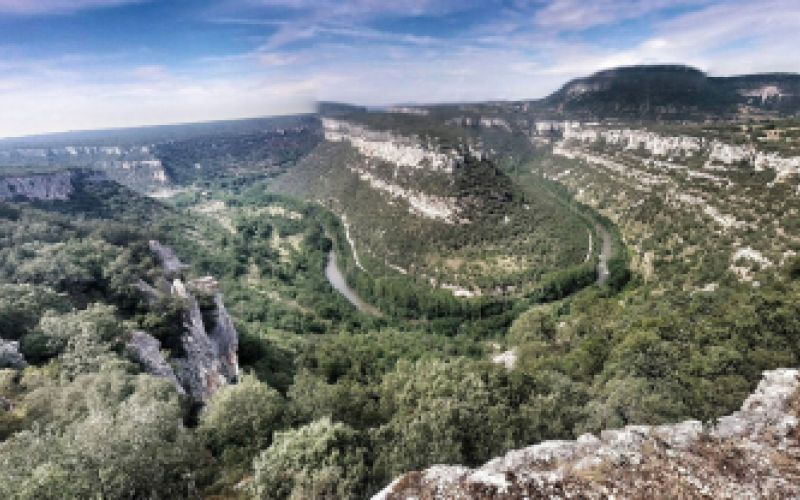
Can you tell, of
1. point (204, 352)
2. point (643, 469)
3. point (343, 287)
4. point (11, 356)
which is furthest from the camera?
point (343, 287)

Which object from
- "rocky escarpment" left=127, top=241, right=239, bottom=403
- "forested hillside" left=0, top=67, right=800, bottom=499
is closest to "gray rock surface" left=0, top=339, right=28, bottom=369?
"forested hillside" left=0, top=67, right=800, bottom=499

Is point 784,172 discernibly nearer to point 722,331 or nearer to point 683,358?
point 722,331

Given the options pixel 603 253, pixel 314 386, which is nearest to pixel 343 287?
pixel 603 253

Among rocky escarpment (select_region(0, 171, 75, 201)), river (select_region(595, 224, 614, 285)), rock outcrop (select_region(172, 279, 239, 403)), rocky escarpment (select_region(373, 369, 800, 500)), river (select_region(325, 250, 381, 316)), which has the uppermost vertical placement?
rocky escarpment (select_region(0, 171, 75, 201))

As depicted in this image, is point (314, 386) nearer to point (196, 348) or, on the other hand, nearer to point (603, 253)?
point (196, 348)

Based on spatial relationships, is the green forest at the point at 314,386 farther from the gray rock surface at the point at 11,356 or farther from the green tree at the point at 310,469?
the gray rock surface at the point at 11,356

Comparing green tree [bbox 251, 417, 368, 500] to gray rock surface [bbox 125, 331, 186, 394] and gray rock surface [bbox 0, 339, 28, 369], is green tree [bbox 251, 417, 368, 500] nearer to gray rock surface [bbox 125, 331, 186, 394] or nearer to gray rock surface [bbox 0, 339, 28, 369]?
gray rock surface [bbox 125, 331, 186, 394]
